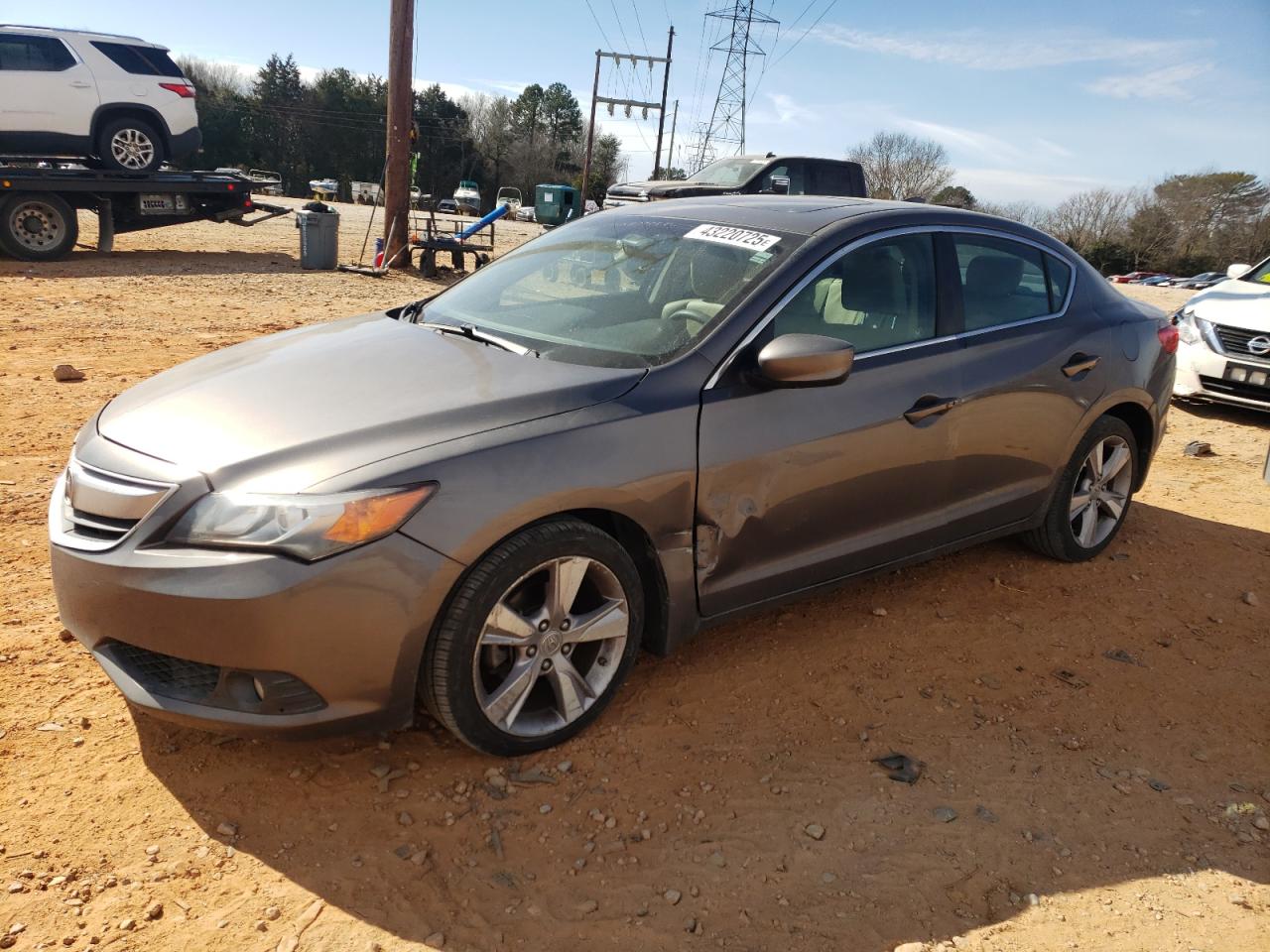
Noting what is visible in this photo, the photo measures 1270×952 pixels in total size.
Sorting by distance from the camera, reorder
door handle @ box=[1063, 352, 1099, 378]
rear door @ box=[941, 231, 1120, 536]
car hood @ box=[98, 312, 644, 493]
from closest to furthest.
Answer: car hood @ box=[98, 312, 644, 493]
rear door @ box=[941, 231, 1120, 536]
door handle @ box=[1063, 352, 1099, 378]

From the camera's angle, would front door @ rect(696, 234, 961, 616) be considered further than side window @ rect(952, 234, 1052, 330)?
No

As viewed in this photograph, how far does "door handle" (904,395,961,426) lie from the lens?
3.67 meters

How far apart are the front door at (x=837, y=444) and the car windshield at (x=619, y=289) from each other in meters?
0.24

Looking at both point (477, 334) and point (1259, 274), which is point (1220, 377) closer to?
point (1259, 274)

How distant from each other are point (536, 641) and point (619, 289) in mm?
1484

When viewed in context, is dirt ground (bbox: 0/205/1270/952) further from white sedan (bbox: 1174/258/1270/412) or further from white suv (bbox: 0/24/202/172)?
white suv (bbox: 0/24/202/172)

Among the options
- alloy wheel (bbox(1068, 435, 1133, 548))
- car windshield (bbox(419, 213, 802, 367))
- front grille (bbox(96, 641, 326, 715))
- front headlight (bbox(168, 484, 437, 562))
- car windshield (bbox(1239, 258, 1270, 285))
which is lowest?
front grille (bbox(96, 641, 326, 715))

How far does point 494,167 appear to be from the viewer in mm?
84000

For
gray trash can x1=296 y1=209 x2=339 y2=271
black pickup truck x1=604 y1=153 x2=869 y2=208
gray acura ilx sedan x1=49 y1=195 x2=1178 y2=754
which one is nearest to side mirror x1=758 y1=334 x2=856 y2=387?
gray acura ilx sedan x1=49 y1=195 x2=1178 y2=754

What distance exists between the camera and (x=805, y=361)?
312 centimetres

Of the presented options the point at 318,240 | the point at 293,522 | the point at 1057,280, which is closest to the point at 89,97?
the point at 318,240

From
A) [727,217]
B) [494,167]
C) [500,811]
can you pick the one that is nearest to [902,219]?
[727,217]

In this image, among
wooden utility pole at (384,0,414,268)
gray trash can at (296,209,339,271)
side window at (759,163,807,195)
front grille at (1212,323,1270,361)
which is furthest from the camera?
wooden utility pole at (384,0,414,268)

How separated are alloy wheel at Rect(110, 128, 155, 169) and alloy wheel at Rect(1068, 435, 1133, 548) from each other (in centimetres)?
1467
